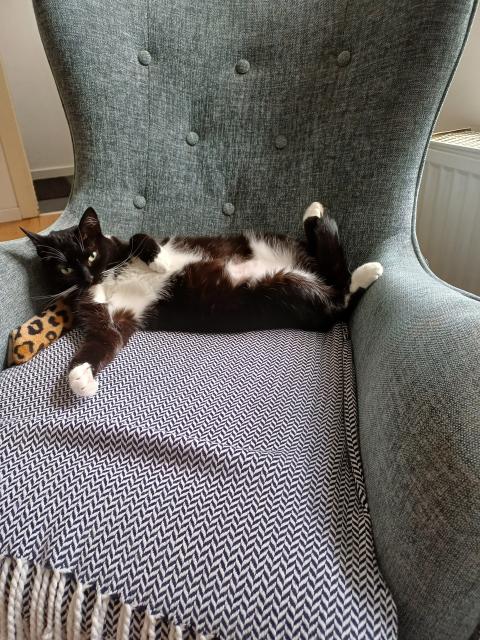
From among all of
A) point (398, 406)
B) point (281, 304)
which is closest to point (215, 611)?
point (398, 406)

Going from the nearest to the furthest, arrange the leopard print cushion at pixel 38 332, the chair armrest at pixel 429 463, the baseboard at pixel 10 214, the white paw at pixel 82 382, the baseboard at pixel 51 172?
the chair armrest at pixel 429 463 < the white paw at pixel 82 382 < the leopard print cushion at pixel 38 332 < the baseboard at pixel 10 214 < the baseboard at pixel 51 172

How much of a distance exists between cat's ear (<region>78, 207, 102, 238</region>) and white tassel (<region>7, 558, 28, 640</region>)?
67 cm

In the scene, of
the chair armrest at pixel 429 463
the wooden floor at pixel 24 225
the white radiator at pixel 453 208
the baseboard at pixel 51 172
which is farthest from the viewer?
the baseboard at pixel 51 172

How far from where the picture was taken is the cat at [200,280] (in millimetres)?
967

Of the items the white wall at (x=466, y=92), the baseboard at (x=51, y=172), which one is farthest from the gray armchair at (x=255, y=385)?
the baseboard at (x=51, y=172)

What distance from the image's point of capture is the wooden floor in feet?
8.36

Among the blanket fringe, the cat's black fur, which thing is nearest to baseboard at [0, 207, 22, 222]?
the cat's black fur

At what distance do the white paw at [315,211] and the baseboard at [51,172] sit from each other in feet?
8.30

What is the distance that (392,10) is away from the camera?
93 centimetres

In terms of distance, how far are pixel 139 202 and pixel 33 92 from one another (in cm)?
223

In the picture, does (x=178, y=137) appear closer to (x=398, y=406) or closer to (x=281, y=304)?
(x=281, y=304)

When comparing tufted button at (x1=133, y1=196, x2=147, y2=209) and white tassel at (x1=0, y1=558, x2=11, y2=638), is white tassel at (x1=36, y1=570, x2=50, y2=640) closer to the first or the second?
white tassel at (x1=0, y1=558, x2=11, y2=638)

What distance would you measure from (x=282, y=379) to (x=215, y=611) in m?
0.40

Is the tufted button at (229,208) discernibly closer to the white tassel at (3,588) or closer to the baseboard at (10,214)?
the white tassel at (3,588)
